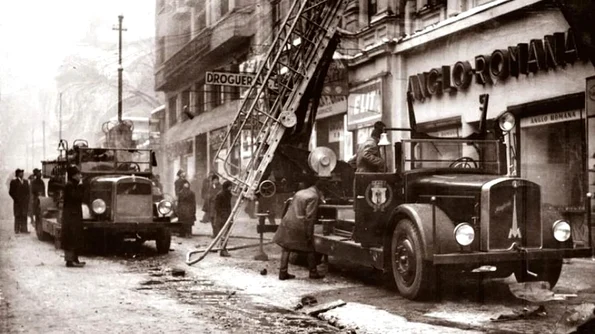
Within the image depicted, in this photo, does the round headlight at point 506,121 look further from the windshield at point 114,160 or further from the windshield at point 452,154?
the windshield at point 114,160

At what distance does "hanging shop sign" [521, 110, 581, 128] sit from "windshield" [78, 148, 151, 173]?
26.1 feet

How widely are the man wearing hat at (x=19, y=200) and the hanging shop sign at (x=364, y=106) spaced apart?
29.8 feet

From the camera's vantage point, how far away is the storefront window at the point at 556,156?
1376cm

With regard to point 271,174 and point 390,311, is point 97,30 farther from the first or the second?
point 390,311

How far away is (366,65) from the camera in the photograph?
2159 centimetres

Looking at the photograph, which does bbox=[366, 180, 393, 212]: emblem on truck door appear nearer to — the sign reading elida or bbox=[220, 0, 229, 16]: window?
the sign reading elida

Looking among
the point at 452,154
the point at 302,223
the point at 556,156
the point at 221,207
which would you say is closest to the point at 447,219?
the point at 452,154

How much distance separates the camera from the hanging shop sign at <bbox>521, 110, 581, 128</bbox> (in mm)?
13844

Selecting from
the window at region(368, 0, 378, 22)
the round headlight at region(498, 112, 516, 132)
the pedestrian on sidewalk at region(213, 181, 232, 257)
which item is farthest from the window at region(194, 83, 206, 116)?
the round headlight at region(498, 112, 516, 132)

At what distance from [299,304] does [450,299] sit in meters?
1.83

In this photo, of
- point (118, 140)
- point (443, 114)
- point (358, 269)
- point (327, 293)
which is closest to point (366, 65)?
point (443, 114)

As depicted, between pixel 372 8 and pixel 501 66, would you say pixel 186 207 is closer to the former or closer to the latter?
pixel 372 8

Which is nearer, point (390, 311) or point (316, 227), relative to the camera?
point (390, 311)

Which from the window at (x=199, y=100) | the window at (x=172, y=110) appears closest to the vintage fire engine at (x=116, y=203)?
the window at (x=199, y=100)
